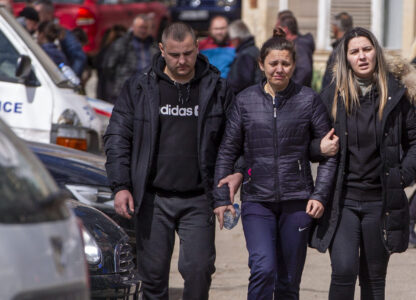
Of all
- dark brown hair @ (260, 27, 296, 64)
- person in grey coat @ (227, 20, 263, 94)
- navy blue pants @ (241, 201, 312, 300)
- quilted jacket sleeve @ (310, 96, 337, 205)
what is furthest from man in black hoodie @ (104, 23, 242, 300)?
person in grey coat @ (227, 20, 263, 94)

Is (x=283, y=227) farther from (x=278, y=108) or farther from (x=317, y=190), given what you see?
(x=278, y=108)

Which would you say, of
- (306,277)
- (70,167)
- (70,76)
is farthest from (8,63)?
(306,277)

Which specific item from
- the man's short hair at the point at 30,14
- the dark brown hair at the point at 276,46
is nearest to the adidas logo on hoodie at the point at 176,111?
the dark brown hair at the point at 276,46

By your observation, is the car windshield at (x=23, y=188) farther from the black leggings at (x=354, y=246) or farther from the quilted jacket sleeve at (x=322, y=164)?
the black leggings at (x=354, y=246)

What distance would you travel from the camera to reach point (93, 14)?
59.5 feet

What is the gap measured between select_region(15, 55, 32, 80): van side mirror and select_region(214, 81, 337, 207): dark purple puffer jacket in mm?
3528

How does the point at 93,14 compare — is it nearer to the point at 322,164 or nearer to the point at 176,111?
the point at 176,111

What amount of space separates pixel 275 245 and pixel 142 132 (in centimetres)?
93

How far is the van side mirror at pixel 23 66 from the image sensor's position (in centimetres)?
845

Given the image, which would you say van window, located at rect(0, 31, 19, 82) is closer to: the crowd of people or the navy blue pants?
the crowd of people

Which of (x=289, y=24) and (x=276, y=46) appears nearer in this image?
(x=276, y=46)

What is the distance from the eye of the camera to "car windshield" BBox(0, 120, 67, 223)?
3295 millimetres

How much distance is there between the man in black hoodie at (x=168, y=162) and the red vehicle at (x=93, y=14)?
1194 cm

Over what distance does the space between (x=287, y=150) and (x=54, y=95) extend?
3944 mm
